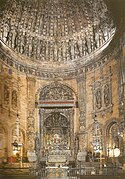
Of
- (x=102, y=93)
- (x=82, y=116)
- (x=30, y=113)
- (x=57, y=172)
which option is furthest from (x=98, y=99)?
A: (x=57, y=172)

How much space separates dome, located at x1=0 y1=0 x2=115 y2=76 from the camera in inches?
287

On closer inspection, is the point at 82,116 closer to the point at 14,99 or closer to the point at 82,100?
the point at 82,100

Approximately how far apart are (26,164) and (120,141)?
174cm

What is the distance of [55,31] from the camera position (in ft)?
24.3

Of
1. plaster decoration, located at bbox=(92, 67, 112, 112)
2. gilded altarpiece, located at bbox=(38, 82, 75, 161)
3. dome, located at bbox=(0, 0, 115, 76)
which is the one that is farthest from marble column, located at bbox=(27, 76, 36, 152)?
plaster decoration, located at bbox=(92, 67, 112, 112)

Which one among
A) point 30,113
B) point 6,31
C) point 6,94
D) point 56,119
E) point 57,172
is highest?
point 6,31

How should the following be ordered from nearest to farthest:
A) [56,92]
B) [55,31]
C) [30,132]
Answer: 1. [30,132]
2. [56,92]
3. [55,31]

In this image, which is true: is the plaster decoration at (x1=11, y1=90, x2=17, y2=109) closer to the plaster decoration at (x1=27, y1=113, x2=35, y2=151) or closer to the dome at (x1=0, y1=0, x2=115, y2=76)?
the plaster decoration at (x1=27, y1=113, x2=35, y2=151)

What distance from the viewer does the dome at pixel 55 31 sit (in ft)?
23.9

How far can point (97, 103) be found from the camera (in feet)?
23.3

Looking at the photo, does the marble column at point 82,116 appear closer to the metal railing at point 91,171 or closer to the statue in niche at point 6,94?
the metal railing at point 91,171

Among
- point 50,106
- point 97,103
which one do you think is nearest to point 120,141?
point 97,103

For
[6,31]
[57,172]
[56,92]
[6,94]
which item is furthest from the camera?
[6,31]

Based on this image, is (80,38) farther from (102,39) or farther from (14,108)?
(14,108)
